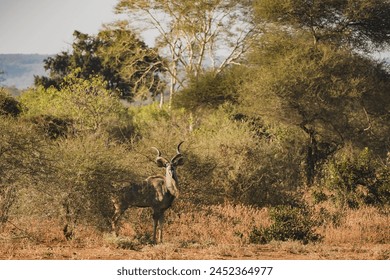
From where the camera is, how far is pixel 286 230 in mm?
14664

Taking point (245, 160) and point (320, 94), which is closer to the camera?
→ point (245, 160)

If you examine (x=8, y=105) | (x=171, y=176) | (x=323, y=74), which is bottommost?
(x=171, y=176)

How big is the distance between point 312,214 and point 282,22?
14826mm

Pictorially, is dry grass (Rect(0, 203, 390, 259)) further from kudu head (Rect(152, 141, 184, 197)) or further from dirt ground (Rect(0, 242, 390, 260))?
kudu head (Rect(152, 141, 184, 197))

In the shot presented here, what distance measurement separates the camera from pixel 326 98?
2802 centimetres

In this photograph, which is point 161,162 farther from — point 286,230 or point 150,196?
point 286,230

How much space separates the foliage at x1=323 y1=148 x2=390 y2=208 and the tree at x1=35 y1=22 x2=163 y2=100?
2357 cm

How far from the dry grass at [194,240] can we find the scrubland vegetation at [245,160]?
0.03 metres

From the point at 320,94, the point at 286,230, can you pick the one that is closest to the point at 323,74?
the point at 320,94

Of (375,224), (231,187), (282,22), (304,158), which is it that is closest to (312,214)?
(375,224)

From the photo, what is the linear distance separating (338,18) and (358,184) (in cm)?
1259

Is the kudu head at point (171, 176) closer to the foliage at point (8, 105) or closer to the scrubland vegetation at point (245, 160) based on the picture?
the scrubland vegetation at point (245, 160)

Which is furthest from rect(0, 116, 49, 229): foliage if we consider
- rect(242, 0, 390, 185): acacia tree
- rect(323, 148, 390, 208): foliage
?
rect(242, 0, 390, 185): acacia tree

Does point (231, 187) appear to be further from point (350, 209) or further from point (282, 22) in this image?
point (282, 22)
